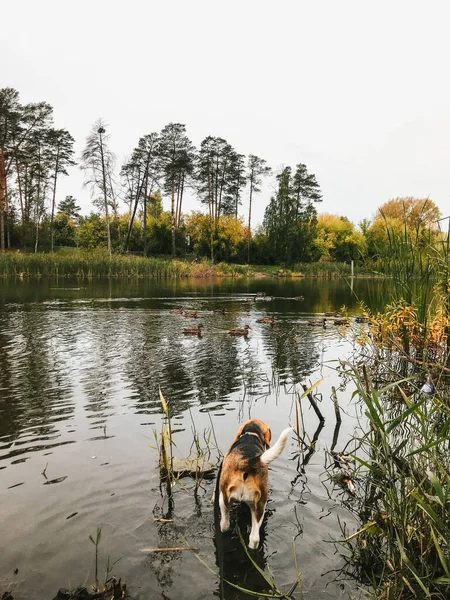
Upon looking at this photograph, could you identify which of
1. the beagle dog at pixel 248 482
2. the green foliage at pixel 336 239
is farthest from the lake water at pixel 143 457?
the green foliage at pixel 336 239

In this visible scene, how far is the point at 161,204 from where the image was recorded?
263 ft

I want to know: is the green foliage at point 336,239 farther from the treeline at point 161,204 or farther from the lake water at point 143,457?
the lake water at point 143,457

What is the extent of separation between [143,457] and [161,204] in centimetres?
7789

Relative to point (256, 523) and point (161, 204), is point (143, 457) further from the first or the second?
point (161, 204)

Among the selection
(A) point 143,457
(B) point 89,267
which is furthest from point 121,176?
(A) point 143,457

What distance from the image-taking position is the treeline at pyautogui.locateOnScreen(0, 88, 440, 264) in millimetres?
52188

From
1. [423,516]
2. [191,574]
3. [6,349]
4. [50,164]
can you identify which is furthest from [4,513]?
[50,164]

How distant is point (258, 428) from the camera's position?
5.09 meters

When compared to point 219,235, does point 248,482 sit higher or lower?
lower

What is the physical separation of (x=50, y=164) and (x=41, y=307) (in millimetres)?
40956

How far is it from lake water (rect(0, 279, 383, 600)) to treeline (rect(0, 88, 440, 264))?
4171 cm

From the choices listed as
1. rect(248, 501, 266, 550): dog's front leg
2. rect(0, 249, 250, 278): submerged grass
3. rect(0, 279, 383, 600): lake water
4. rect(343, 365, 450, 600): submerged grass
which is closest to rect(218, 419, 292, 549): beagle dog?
rect(248, 501, 266, 550): dog's front leg

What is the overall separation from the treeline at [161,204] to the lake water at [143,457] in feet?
137

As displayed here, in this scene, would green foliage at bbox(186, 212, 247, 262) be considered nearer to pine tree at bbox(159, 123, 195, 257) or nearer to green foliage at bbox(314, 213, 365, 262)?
pine tree at bbox(159, 123, 195, 257)
